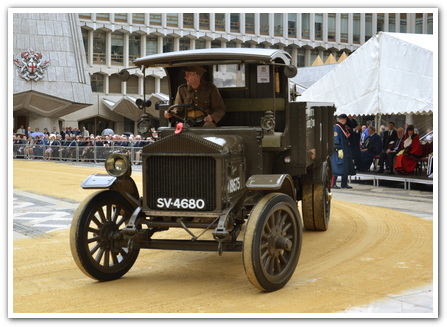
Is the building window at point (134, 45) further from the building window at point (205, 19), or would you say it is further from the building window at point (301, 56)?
the building window at point (205, 19)

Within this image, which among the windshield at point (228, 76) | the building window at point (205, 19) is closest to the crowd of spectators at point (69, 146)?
the building window at point (205, 19)

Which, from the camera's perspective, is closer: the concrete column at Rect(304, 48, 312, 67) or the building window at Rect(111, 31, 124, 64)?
the concrete column at Rect(304, 48, 312, 67)

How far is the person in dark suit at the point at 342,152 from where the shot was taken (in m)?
18.6

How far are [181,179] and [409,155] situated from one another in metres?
13.2

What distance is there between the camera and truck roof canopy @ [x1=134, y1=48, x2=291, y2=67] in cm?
819

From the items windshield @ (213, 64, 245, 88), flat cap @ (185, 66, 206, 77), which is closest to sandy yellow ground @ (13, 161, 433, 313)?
windshield @ (213, 64, 245, 88)

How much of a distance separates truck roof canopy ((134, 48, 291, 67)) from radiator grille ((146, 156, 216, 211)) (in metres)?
1.40

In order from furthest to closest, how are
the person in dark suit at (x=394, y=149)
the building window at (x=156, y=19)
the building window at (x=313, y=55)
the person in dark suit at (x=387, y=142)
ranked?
1. the building window at (x=313, y=55)
2. the building window at (x=156, y=19)
3. the person in dark suit at (x=387, y=142)
4. the person in dark suit at (x=394, y=149)

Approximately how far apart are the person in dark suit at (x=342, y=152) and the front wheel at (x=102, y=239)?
11148 mm

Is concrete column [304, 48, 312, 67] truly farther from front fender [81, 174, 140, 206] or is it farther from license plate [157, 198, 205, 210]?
license plate [157, 198, 205, 210]

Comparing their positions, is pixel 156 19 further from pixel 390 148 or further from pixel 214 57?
pixel 214 57

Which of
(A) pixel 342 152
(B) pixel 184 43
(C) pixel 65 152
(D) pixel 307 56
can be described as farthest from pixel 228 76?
(B) pixel 184 43

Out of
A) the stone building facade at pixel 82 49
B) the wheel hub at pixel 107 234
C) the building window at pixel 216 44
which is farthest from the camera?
the stone building facade at pixel 82 49
